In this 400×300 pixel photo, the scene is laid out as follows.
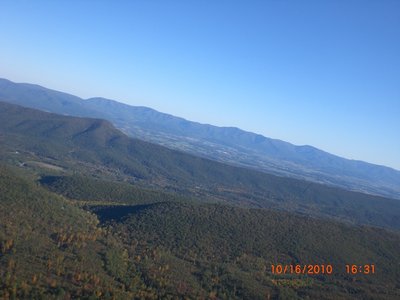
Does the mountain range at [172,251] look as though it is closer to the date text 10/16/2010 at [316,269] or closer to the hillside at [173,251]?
the hillside at [173,251]

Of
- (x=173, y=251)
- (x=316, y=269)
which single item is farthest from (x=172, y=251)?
(x=316, y=269)

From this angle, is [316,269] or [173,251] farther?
[316,269]

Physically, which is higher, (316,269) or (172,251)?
(316,269)

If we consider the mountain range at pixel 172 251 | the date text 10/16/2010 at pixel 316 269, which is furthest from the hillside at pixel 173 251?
the date text 10/16/2010 at pixel 316 269

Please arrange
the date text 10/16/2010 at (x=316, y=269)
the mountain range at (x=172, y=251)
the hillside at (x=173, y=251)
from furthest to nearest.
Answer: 1. the date text 10/16/2010 at (x=316, y=269)
2. the mountain range at (x=172, y=251)
3. the hillside at (x=173, y=251)

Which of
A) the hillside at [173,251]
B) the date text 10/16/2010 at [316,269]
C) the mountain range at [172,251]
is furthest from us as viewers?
the date text 10/16/2010 at [316,269]

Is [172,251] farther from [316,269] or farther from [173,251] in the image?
[316,269]

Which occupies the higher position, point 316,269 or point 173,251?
point 316,269

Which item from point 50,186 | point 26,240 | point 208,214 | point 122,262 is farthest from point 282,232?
point 50,186

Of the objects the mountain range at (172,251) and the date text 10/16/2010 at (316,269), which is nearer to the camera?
the mountain range at (172,251)
